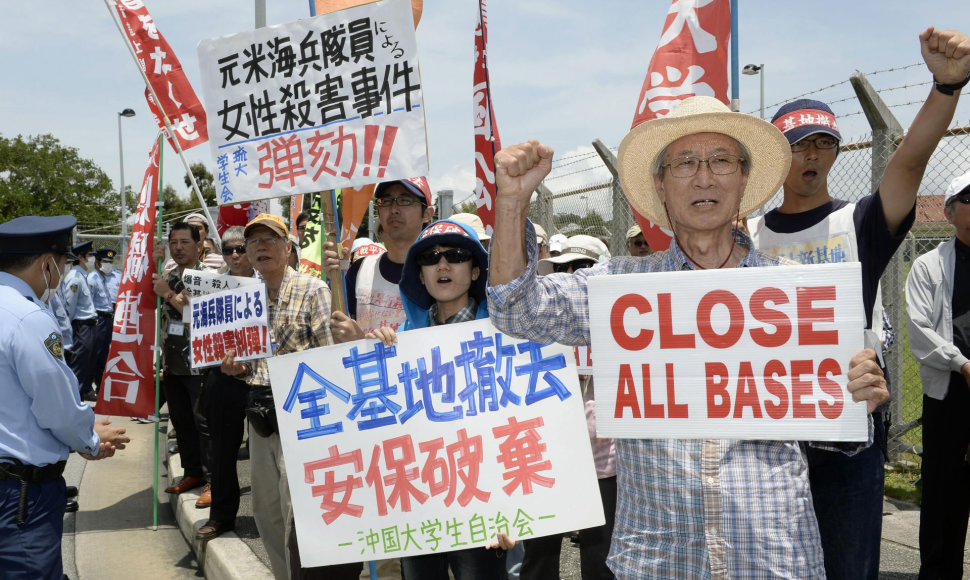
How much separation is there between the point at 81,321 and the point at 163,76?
6.91 m

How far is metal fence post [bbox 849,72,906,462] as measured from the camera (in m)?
5.02

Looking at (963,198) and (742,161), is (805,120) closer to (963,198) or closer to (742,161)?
(742,161)

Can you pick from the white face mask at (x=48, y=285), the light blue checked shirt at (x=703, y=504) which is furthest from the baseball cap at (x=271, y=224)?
the light blue checked shirt at (x=703, y=504)

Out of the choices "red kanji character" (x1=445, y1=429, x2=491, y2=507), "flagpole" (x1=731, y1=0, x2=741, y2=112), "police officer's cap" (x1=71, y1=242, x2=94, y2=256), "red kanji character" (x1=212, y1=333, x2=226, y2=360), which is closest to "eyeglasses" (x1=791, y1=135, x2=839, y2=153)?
"flagpole" (x1=731, y1=0, x2=741, y2=112)

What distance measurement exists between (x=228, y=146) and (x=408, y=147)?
91 cm

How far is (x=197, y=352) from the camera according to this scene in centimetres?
480

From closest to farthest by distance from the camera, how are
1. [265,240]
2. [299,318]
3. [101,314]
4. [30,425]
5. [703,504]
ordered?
1. [703,504]
2. [30,425]
3. [299,318]
4. [265,240]
5. [101,314]

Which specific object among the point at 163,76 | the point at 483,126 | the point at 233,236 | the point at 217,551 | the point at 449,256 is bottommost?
the point at 217,551

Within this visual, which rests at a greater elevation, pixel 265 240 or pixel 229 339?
pixel 265 240

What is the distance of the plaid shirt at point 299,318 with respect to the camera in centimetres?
425

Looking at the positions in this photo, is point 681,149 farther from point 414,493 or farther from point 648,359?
point 414,493

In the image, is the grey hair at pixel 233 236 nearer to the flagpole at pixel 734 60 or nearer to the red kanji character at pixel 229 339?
the red kanji character at pixel 229 339

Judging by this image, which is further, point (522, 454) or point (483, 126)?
point (483, 126)

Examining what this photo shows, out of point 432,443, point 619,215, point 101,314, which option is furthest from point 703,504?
point 101,314
